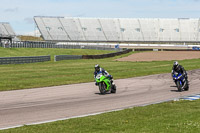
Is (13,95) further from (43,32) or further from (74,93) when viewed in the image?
(43,32)

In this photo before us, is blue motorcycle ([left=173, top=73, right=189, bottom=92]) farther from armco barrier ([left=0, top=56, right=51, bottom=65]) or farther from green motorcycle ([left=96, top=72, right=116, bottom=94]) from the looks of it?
armco barrier ([left=0, top=56, right=51, bottom=65])

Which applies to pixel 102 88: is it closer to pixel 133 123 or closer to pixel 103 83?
pixel 103 83

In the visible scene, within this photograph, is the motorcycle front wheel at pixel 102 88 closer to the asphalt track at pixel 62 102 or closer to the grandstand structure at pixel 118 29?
the asphalt track at pixel 62 102

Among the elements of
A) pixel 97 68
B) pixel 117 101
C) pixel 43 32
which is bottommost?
pixel 117 101

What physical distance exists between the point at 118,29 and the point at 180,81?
104311mm

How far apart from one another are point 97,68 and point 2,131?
381 inches

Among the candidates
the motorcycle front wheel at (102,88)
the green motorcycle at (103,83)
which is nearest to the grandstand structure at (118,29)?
the green motorcycle at (103,83)

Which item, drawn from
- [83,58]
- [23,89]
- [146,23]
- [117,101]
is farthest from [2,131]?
[146,23]

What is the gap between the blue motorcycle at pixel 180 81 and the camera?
66.9 ft

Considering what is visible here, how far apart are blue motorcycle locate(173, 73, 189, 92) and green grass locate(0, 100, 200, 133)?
7165 mm

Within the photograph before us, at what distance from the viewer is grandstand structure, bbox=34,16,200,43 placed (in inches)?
4707

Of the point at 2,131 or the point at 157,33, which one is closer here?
the point at 2,131

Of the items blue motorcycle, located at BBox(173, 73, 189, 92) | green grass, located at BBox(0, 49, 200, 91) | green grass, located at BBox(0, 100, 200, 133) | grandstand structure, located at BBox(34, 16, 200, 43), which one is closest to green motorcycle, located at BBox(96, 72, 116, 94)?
blue motorcycle, located at BBox(173, 73, 189, 92)

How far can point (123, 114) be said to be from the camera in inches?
484
